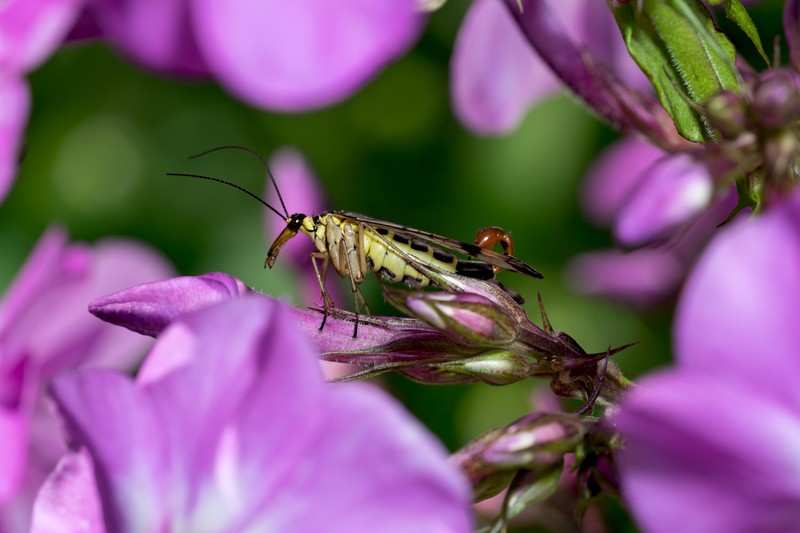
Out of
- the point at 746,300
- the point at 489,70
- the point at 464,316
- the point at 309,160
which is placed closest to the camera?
the point at 746,300

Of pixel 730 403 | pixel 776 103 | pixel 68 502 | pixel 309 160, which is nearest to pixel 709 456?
pixel 730 403

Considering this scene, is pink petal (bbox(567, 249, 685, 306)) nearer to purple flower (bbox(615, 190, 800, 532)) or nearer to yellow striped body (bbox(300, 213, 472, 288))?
yellow striped body (bbox(300, 213, 472, 288))

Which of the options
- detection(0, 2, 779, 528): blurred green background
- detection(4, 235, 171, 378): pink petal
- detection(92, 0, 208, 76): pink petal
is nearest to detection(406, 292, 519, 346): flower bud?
detection(92, 0, 208, 76): pink petal

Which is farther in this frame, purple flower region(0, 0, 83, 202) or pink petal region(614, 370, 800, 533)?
purple flower region(0, 0, 83, 202)

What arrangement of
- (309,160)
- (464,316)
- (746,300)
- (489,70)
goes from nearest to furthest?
(746,300) → (464,316) → (489,70) → (309,160)

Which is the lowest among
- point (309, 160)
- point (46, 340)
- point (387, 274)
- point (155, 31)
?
point (309, 160)

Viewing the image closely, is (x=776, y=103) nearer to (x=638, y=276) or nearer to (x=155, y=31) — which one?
(x=155, y=31)

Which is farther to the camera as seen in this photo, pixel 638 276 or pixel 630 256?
pixel 638 276
